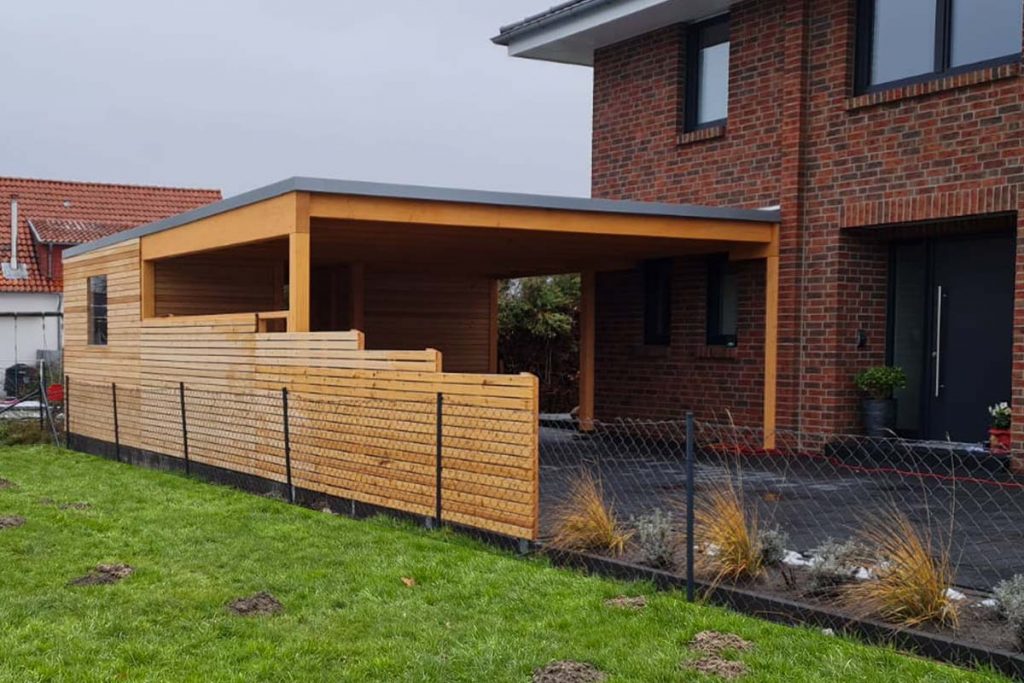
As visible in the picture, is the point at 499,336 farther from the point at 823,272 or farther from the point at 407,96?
the point at 407,96

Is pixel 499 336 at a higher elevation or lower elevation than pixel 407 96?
lower

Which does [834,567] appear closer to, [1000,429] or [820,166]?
[1000,429]

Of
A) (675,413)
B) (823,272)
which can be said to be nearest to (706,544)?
(823,272)

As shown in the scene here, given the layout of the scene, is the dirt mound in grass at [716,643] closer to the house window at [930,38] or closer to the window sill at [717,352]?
the house window at [930,38]

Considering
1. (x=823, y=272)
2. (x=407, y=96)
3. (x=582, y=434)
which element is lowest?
(x=582, y=434)

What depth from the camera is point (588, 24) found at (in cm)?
1555

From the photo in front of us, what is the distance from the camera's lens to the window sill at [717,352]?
14664 millimetres

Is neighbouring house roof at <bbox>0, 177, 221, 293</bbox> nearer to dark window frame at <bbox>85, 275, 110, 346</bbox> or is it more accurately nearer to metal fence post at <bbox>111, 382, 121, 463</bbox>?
dark window frame at <bbox>85, 275, 110, 346</bbox>

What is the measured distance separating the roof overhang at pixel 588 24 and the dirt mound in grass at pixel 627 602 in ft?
31.6

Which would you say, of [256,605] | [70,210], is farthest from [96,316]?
[70,210]

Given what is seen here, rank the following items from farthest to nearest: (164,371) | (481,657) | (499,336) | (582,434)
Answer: (499,336) < (582,434) < (164,371) < (481,657)

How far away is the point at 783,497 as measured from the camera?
10.2 m

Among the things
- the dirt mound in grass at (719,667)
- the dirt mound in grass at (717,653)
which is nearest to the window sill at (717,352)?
the dirt mound in grass at (717,653)

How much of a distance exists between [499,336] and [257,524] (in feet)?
50.6
